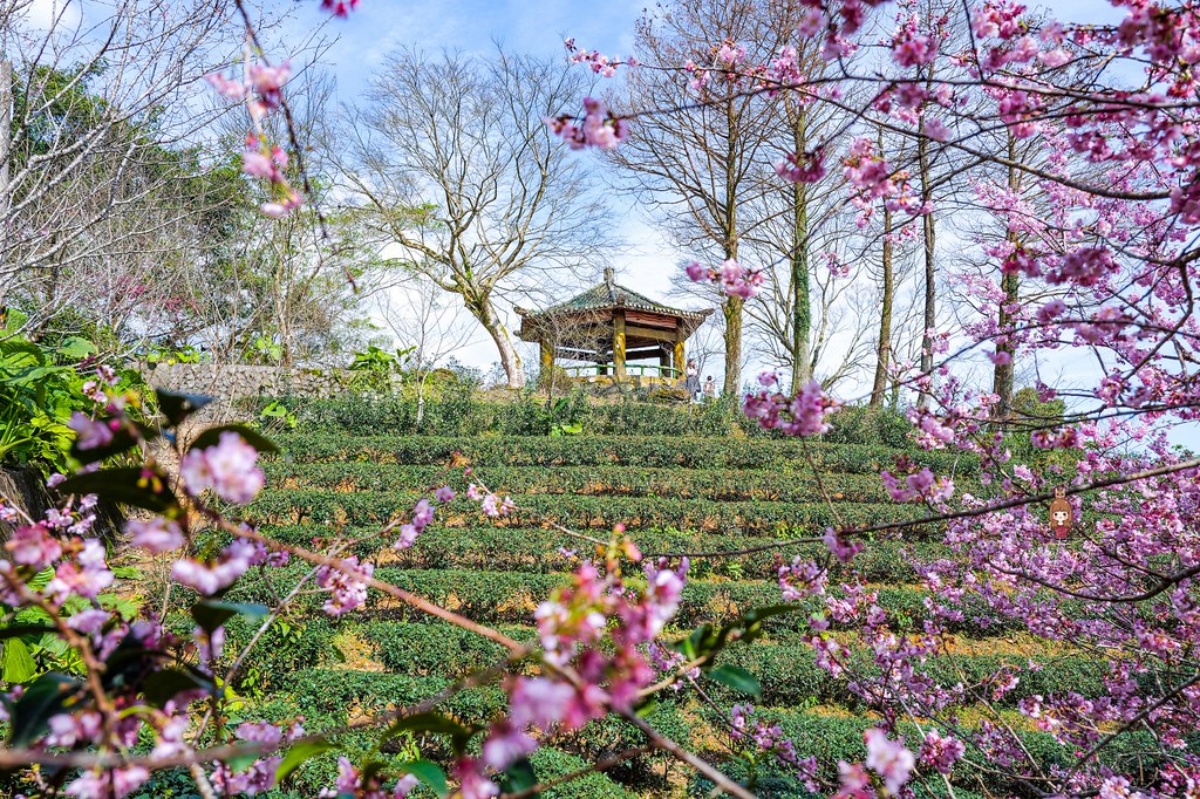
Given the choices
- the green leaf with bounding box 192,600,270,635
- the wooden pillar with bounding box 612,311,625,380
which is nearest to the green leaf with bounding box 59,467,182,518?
the green leaf with bounding box 192,600,270,635

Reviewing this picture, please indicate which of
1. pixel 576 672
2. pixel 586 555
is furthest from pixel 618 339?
pixel 576 672

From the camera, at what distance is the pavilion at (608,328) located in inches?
669

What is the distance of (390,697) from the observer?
4.38 m

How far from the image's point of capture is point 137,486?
0.66 meters

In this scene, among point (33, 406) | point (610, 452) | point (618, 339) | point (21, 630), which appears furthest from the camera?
point (618, 339)

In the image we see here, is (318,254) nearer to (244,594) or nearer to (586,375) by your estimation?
(586,375)

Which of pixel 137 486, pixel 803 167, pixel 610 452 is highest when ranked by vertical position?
pixel 803 167

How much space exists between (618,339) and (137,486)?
16357 millimetres

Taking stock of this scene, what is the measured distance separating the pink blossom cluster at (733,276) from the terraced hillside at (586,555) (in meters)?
0.61

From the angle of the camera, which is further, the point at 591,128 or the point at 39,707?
the point at 591,128

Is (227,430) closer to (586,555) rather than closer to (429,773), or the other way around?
(429,773)

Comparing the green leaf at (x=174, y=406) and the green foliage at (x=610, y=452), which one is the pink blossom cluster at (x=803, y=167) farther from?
the green foliage at (x=610, y=452)

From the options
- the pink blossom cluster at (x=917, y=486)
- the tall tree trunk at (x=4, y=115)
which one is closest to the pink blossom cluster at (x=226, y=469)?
the pink blossom cluster at (x=917, y=486)

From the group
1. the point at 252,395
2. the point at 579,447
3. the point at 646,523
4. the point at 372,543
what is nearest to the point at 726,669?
the point at 372,543
